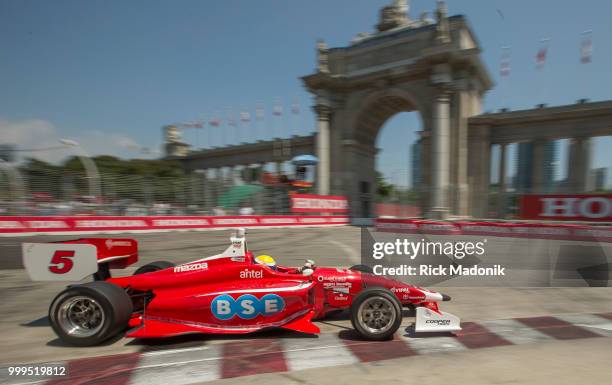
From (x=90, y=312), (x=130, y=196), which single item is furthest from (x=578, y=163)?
(x=90, y=312)

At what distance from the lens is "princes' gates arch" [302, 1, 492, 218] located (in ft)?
78.1

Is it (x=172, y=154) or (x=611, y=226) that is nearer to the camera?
(x=611, y=226)

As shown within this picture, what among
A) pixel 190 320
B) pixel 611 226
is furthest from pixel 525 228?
pixel 190 320

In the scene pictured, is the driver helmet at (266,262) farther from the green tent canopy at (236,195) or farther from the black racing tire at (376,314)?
the green tent canopy at (236,195)

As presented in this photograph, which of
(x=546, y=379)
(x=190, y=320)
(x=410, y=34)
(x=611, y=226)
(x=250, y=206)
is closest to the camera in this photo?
(x=546, y=379)

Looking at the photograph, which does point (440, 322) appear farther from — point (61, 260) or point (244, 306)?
point (61, 260)

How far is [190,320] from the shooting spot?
4207mm

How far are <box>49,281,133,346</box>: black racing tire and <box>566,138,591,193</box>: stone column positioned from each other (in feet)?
79.5

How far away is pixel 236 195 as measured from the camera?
22.9m

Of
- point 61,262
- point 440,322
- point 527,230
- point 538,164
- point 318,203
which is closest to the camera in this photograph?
point 440,322

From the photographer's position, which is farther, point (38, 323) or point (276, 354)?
point (38, 323)

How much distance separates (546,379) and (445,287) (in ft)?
11.6

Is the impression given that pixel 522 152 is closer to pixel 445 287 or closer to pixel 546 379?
pixel 445 287

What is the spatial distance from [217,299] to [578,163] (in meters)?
24.7
